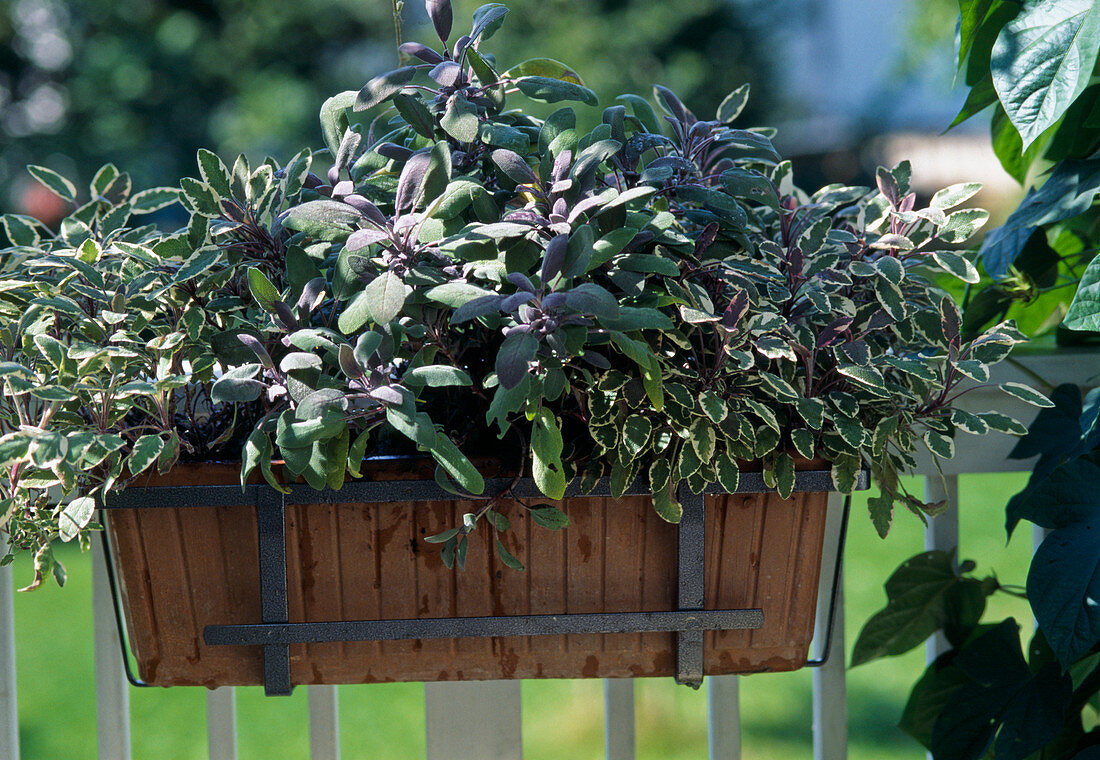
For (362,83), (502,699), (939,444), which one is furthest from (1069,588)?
(362,83)

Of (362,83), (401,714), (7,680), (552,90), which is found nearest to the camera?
(552,90)

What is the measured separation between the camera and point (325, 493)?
555 millimetres

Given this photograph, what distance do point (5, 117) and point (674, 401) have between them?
568 cm

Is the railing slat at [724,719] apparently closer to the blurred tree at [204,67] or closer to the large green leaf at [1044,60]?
the large green leaf at [1044,60]

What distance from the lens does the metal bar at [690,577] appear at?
1.92 feet

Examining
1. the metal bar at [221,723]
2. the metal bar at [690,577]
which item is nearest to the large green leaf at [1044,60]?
the metal bar at [690,577]

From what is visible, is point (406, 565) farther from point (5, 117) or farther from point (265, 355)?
point (5, 117)

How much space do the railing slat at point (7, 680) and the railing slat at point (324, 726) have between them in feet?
0.89

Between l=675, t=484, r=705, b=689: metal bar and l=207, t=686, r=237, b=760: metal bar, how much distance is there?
46 cm

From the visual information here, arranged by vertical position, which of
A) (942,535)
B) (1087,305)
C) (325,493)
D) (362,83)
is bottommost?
(942,535)

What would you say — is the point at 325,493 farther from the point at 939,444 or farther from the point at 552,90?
the point at 939,444

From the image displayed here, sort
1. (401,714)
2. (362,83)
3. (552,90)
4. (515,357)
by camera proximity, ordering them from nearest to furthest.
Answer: (515,357) < (552,90) < (401,714) < (362,83)

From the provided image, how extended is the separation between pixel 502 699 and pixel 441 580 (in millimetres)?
264

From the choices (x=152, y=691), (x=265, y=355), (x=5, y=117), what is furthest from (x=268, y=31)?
(x=265, y=355)
